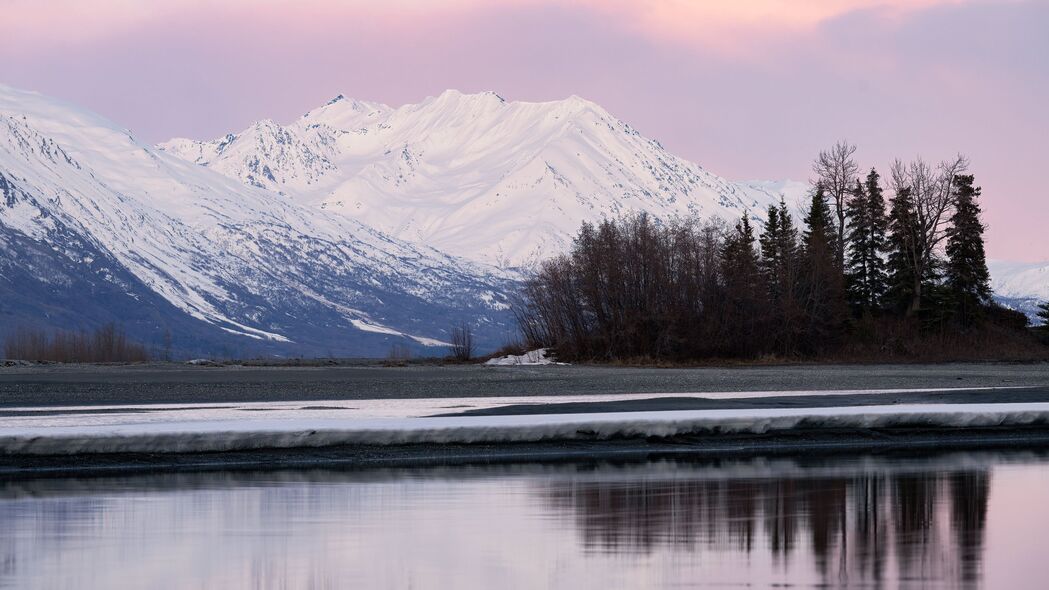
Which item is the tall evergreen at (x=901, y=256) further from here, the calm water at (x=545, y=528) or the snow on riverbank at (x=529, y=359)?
the calm water at (x=545, y=528)

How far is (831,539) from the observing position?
15062 millimetres

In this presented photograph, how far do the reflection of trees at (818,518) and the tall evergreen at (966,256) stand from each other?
67.2m

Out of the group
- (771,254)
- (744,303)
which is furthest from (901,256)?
(744,303)

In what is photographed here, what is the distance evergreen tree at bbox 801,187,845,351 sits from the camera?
261 feet

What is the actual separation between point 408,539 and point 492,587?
3099mm

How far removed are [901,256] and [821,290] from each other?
782 centimetres

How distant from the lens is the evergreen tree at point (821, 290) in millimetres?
79625

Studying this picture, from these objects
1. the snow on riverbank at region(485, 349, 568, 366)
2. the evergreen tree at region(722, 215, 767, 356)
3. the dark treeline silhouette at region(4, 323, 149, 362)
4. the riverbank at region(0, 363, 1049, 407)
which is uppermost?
the evergreen tree at region(722, 215, 767, 356)

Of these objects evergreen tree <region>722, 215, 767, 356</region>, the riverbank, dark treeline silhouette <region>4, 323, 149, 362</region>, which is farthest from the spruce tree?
dark treeline silhouette <region>4, 323, 149, 362</region>

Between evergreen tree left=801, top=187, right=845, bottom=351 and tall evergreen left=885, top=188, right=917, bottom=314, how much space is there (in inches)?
151

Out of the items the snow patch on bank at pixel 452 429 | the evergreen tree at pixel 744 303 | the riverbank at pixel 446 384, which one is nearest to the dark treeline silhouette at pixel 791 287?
the evergreen tree at pixel 744 303

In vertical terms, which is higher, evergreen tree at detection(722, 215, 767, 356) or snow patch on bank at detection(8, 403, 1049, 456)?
evergreen tree at detection(722, 215, 767, 356)

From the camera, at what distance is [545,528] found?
16.3 metres

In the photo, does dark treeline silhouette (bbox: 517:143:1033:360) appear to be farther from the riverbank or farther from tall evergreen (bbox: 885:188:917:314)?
the riverbank
